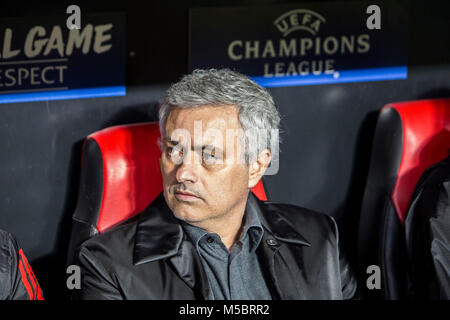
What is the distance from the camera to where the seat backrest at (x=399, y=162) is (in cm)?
208

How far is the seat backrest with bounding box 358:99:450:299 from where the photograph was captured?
2.08 metres

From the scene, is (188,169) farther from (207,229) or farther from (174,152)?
(207,229)

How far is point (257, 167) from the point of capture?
171cm

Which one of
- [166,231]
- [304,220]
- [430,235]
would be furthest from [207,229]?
[430,235]

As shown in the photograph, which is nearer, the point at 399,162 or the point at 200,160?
the point at 200,160

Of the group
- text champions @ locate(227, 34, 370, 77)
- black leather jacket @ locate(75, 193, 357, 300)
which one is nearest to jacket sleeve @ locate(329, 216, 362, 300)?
black leather jacket @ locate(75, 193, 357, 300)

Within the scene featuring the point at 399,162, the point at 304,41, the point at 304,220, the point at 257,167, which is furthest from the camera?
the point at 304,41

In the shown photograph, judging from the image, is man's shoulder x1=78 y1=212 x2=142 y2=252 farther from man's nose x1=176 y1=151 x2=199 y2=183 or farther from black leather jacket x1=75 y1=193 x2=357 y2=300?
man's nose x1=176 y1=151 x2=199 y2=183

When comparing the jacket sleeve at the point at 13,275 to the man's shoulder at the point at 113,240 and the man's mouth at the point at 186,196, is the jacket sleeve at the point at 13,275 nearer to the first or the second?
the man's shoulder at the point at 113,240

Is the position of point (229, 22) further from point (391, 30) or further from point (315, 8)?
point (391, 30)

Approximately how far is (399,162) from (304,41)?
1.93ft

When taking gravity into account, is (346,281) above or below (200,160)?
below

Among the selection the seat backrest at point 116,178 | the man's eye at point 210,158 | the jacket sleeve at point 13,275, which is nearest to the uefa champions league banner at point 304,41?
the seat backrest at point 116,178

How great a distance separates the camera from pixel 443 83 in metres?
2.42
